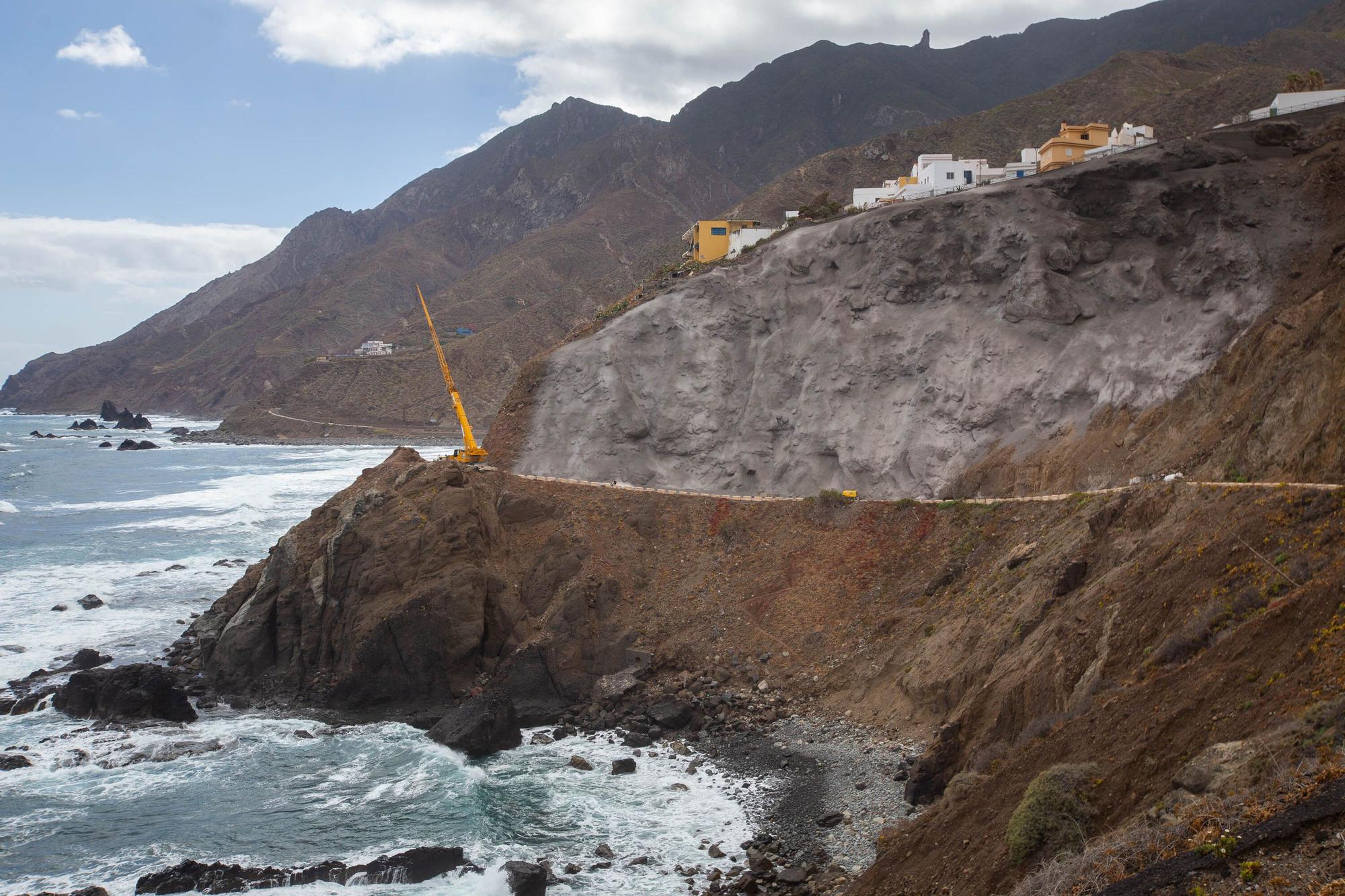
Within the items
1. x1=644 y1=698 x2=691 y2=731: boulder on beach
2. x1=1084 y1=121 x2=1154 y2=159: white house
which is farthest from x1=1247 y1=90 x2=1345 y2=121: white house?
x1=644 y1=698 x2=691 y2=731: boulder on beach

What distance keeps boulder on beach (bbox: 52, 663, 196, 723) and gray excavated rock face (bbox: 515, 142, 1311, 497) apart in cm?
1479

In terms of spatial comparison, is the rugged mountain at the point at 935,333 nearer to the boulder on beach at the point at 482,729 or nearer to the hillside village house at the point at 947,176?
the hillside village house at the point at 947,176

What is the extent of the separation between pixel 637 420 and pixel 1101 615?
23049mm

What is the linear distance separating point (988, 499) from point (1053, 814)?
1862cm

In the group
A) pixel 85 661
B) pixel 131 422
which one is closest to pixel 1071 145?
pixel 85 661

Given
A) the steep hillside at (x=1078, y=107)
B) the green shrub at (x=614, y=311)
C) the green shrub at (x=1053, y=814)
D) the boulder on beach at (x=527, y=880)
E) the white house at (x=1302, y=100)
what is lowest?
the boulder on beach at (x=527, y=880)

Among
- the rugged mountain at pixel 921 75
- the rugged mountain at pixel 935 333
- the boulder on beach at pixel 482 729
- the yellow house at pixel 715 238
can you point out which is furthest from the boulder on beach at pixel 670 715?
the rugged mountain at pixel 921 75

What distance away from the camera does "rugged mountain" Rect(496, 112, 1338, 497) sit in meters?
32.3

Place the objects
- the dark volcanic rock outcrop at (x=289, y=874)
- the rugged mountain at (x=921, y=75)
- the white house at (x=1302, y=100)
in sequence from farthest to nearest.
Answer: the rugged mountain at (x=921, y=75)
the white house at (x=1302, y=100)
the dark volcanic rock outcrop at (x=289, y=874)

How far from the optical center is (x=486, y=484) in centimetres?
3616

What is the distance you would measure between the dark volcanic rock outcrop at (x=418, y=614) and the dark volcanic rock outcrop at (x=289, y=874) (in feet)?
26.2

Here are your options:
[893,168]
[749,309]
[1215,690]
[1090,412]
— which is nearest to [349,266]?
[893,168]

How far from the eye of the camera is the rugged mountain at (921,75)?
14075 centimetres

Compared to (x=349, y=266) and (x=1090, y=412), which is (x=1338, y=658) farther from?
(x=349, y=266)
